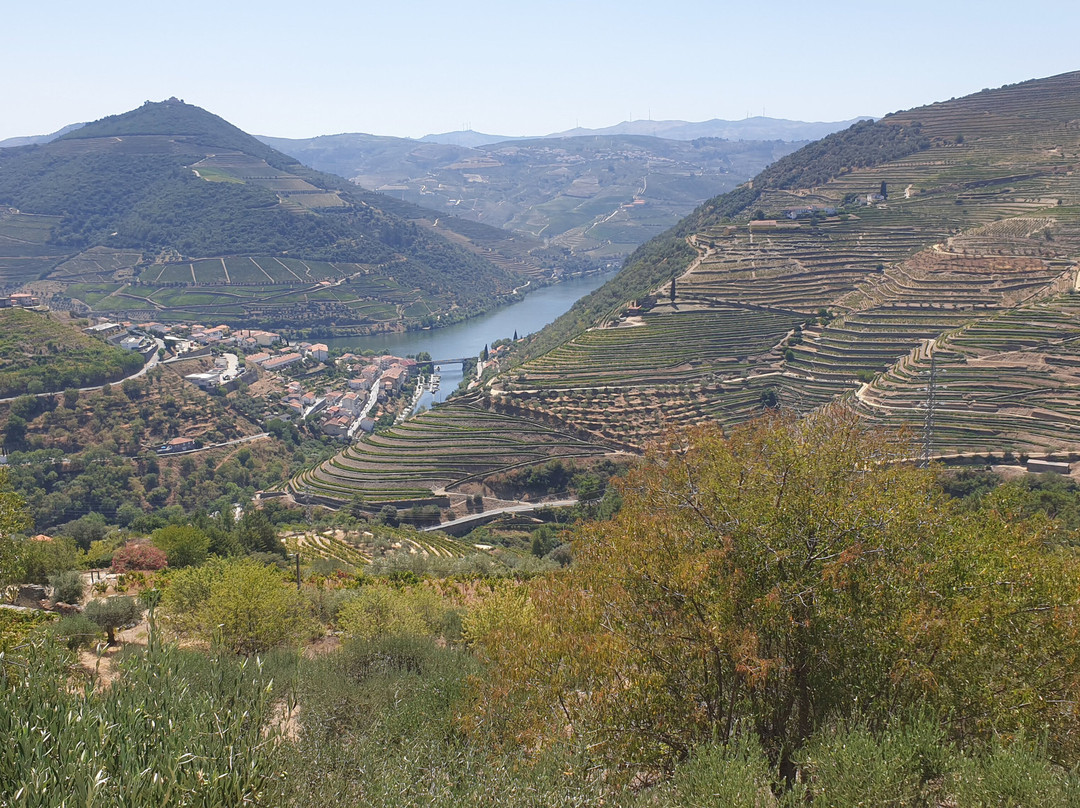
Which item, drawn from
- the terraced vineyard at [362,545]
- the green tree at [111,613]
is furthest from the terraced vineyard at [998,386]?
the green tree at [111,613]

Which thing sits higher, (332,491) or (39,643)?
(39,643)

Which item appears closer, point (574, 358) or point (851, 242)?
point (574, 358)

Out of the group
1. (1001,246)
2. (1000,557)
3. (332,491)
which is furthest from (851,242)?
(1000,557)

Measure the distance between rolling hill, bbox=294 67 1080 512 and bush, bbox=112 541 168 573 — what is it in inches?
933

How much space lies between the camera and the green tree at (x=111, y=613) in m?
17.0

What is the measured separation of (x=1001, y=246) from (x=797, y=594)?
6017cm

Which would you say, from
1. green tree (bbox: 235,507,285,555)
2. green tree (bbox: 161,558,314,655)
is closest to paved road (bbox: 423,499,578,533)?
green tree (bbox: 235,507,285,555)

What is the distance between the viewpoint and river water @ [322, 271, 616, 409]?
10706cm

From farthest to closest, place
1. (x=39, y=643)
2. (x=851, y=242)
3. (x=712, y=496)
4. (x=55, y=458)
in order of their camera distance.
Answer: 1. (x=851, y=242)
2. (x=55, y=458)
3. (x=712, y=496)
4. (x=39, y=643)

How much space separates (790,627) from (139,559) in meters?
24.2

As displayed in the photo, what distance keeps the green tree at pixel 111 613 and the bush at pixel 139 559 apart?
886cm

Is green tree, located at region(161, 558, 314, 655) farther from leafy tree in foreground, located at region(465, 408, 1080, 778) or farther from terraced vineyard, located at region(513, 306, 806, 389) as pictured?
terraced vineyard, located at region(513, 306, 806, 389)

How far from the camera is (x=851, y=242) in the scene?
2618 inches

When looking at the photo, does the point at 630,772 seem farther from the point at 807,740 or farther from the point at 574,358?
the point at 574,358
